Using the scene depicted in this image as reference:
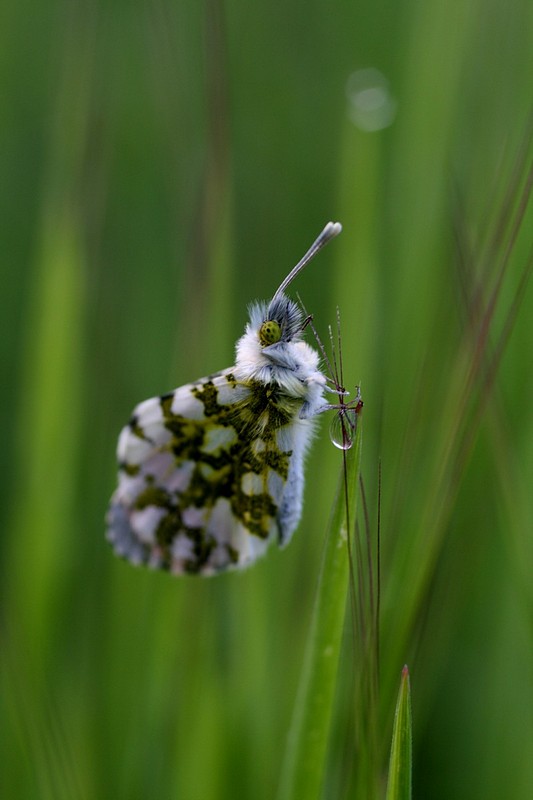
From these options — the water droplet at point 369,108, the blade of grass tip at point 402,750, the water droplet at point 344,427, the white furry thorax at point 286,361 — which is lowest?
the blade of grass tip at point 402,750

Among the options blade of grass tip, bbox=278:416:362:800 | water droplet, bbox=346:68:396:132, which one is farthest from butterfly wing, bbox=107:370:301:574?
water droplet, bbox=346:68:396:132

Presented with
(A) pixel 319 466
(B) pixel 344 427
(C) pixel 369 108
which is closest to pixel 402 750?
(B) pixel 344 427

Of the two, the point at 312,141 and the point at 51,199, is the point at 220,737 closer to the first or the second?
the point at 51,199

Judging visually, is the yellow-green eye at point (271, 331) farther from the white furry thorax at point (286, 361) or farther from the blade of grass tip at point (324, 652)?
the blade of grass tip at point (324, 652)

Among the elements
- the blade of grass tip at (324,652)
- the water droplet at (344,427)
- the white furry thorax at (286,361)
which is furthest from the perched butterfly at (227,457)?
the blade of grass tip at (324,652)

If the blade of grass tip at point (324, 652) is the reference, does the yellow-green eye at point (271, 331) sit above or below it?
above

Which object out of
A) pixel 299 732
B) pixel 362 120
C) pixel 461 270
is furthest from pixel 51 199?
pixel 299 732

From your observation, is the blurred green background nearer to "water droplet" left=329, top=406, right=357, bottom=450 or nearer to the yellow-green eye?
"water droplet" left=329, top=406, right=357, bottom=450
